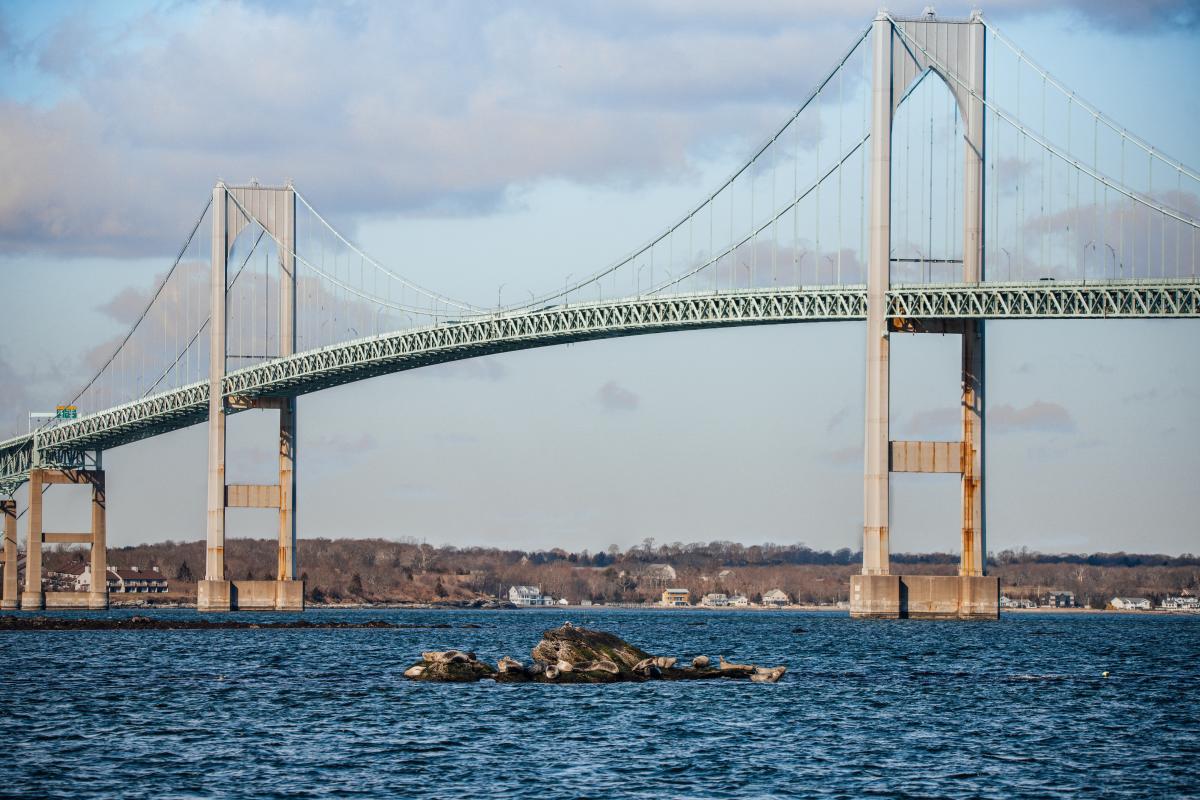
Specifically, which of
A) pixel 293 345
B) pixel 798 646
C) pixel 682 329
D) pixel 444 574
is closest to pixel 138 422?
pixel 293 345

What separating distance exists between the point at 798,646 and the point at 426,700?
2069 centimetres

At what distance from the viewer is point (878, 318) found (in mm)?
61250

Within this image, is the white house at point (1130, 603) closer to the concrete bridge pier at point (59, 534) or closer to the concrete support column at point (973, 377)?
the concrete bridge pier at point (59, 534)

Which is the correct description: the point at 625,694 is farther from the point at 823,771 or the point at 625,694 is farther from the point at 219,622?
the point at 219,622

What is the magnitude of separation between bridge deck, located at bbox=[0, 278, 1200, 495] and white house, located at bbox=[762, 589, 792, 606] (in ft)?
317

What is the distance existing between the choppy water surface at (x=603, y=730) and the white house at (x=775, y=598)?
133 m

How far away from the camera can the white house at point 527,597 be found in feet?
595

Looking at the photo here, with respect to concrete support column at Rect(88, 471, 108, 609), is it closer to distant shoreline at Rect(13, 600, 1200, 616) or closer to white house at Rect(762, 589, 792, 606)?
distant shoreline at Rect(13, 600, 1200, 616)

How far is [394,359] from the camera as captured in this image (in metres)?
77.6

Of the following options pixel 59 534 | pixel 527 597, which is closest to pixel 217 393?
pixel 59 534

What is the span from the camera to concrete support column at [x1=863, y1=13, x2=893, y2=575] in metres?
60.6

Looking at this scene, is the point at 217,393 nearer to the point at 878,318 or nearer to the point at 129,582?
the point at 878,318

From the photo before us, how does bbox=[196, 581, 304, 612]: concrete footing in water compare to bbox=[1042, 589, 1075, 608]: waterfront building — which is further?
bbox=[1042, 589, 1075, 608]: waterfront building

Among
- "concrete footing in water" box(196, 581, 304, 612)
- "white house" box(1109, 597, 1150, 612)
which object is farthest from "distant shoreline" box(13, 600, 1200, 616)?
"concrete footing in water" box(196, 581, 304, 612)
